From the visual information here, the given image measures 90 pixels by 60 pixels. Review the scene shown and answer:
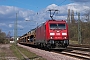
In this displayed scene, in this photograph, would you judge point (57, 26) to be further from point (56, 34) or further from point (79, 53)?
point (79, 53)

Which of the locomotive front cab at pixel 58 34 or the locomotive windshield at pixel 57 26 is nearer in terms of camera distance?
the locomotive front cab at pixel 58 34

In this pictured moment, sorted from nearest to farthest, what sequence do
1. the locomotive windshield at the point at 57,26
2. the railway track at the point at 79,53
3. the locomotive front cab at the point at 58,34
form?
the railway track at the point at 79,53 → the locomotive front cab at the point at 58,34 → the locomotive windshield at the point at 57,26

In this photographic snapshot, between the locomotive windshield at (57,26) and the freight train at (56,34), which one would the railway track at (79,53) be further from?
the locomotive windshield at (57,26)

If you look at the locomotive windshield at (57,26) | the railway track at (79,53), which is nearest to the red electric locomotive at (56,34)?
the locomotive windshield at (57,26)

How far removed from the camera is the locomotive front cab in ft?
92.9

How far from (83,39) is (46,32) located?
33.3 metres

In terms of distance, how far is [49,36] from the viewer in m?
28.5

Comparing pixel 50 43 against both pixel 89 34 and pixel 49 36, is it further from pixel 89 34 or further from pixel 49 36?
pixel 89 34

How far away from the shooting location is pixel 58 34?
94.2 feet

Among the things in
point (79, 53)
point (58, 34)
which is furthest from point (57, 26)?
point (79, 53)

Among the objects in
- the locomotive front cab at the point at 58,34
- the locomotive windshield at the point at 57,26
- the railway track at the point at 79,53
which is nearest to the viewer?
the railway track at the point at 79,53

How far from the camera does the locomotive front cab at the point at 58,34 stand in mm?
28312

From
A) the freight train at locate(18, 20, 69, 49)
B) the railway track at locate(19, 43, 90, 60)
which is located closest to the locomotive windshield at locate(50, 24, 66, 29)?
the freight train at locate(18, 20, 69, 49)

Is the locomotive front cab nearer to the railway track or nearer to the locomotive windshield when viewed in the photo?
the locomotive windshield
